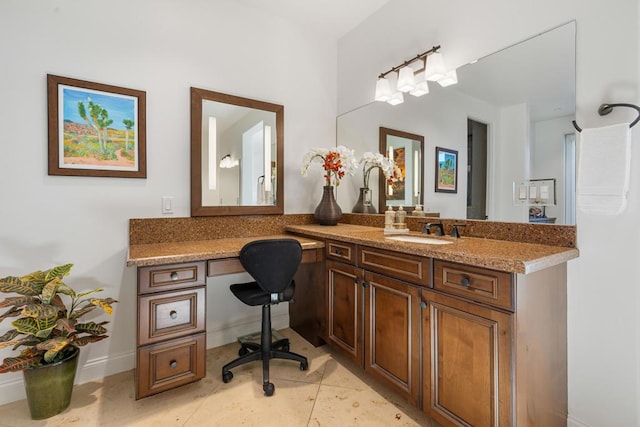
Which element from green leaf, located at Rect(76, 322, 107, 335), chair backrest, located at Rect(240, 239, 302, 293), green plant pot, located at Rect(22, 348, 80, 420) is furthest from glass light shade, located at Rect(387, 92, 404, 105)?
green plant pot, located at Rect(22, 348, 80, 420)

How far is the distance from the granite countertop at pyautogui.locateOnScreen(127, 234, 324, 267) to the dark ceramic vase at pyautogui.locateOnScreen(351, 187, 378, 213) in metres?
0.76

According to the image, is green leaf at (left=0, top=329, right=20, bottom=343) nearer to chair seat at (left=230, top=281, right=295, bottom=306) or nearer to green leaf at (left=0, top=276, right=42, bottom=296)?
green leaf at (left=0, top=276, right=42, bottom=296)

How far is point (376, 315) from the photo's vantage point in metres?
1.74

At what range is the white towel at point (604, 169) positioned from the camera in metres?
1.25

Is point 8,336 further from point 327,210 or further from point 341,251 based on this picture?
point 327,210

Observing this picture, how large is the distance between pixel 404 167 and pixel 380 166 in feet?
0.87

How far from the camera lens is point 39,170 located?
1.76 m

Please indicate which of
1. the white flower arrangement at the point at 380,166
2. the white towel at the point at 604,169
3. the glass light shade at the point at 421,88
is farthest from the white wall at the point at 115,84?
the white towel at the point at 604,169

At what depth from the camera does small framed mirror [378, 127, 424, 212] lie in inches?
88.7

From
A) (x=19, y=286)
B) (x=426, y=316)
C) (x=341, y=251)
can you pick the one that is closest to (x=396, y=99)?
(x=341, y=251)

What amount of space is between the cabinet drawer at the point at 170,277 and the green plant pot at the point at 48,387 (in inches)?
23.0

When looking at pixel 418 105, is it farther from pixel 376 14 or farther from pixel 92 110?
pixel 92 110

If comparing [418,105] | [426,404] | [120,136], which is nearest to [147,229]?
[120,136]

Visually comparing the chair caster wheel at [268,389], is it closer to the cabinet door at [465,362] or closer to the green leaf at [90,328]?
the cabinet door at [465,362]
